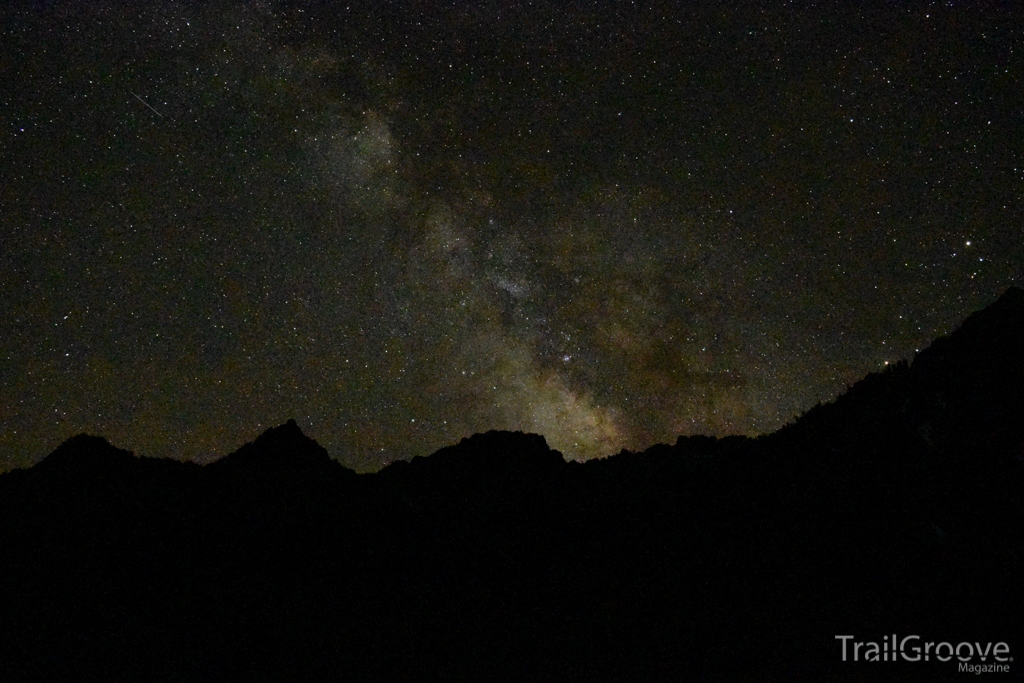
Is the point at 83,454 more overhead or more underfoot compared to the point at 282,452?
more underfoot

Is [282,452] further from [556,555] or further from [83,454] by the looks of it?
[556,555]

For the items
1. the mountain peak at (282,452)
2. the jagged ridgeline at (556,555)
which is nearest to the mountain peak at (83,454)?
the jagged ridgeline at (556,555)

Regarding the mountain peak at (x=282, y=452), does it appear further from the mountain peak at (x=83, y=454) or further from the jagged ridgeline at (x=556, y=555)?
the mountain peak at (x=83, y=454)

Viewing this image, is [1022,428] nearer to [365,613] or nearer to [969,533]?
[969,533]

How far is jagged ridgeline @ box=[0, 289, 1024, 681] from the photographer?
49.7 feet

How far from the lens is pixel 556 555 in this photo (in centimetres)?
2095

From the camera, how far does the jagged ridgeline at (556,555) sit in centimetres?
1516

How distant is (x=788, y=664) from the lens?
46.1 feet

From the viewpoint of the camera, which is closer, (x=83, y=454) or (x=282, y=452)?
(x=83, y=454)

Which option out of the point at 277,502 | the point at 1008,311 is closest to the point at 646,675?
the point at 277,502

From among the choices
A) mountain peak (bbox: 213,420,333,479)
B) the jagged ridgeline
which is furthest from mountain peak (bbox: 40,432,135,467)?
mountain peak (bbox: 213,420,333,479)

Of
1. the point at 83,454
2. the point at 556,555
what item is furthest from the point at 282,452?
the point at 556,555

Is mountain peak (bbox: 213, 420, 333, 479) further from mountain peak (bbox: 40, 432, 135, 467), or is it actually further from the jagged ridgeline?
mountain peak (bbox: 40, 432, 135, 467)

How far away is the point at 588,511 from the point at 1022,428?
12.9 m
